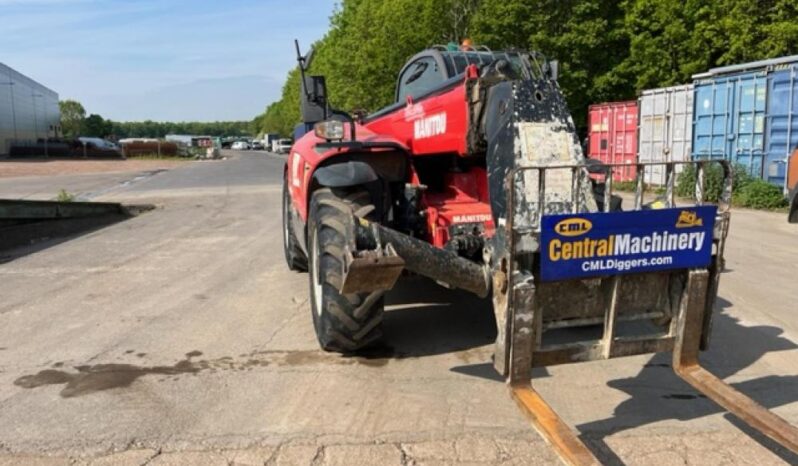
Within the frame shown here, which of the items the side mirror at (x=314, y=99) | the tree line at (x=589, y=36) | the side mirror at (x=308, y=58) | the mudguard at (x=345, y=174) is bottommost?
the mudguard at (x=345, y=174)

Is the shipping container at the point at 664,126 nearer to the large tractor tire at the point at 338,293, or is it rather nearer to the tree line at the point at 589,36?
the tree line at the point at 589,36

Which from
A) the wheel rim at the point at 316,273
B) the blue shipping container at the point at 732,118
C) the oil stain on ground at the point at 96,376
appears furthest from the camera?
the blue shipping container at the point at 732,118

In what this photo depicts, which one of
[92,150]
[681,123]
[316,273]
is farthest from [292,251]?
[92,150]

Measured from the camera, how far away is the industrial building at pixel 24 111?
226ft

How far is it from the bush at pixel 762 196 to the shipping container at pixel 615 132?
183 inches

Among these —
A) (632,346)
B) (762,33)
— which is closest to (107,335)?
(632,346)

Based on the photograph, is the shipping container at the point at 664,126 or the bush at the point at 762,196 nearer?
the bush at the point at 762,196

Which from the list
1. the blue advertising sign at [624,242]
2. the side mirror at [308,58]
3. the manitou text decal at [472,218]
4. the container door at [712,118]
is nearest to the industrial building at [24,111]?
the container door at [712,118]

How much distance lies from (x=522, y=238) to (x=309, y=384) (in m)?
2.05

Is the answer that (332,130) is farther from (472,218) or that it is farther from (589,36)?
(589,36)

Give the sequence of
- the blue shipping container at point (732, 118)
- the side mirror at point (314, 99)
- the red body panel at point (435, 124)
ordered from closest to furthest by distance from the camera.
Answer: the red body panel at point (435, 124), the side mirror at point (314, 99), the blue shipping container at point (732, 118)

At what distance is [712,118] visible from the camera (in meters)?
17.0

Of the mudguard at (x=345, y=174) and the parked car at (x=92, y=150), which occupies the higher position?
the mudguard at (x=345, y=174)

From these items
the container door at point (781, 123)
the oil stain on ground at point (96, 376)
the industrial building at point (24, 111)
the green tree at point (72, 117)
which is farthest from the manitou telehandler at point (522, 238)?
the green tree at point (72, 117)
